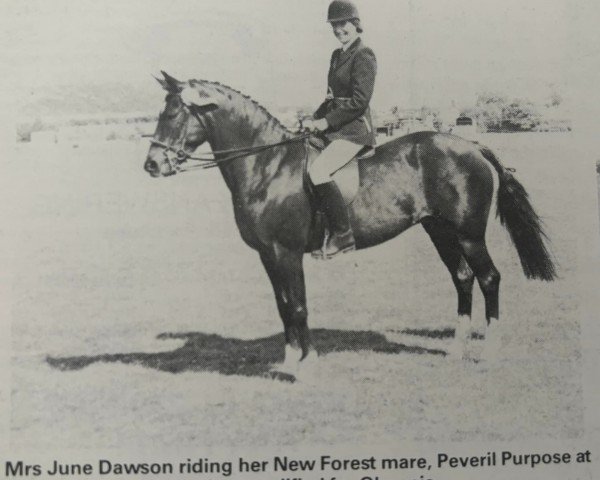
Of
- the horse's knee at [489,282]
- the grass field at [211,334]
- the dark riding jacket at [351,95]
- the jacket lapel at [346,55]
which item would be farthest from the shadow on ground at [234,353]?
the jacket lapel at [346,55]

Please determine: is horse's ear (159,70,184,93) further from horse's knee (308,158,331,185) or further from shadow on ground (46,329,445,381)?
shadow on ground (46,329,445,381)

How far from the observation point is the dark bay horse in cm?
319

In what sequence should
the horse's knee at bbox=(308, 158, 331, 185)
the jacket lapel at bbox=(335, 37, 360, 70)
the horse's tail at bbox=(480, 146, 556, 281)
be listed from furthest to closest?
the horse's tail at bbox=(480, 146, 556, 281), the jacket lapel at bbox=(335, 37, 360, 70), the horse's knee at bbox=(308, 158, 331, 185)

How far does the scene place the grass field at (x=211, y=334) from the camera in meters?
3.21

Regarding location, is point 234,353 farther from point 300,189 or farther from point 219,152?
point 219,152

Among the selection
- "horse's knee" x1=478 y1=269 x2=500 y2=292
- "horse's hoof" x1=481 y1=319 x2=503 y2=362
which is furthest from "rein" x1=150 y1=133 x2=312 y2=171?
"horse's hoof" x1=481 y1=319 x2=503 y2=362

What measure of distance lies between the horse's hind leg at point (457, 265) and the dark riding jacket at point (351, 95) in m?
0.48

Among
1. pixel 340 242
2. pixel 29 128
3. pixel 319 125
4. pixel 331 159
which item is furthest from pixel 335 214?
pixel 29 128

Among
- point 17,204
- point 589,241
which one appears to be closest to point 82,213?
point 17,204

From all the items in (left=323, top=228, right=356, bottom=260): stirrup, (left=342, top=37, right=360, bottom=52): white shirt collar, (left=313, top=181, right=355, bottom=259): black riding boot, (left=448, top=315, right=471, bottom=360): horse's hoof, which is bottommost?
(left=448, top=315, right=471, bottom=360): horse's hoof

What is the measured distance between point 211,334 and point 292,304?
37 centimetres

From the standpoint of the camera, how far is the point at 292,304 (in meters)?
3.25

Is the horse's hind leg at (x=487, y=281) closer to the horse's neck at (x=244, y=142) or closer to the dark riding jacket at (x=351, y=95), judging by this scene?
the dark riding jacket at (x=351, y=95)

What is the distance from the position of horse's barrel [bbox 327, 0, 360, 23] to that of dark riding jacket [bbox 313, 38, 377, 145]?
0.37ft
